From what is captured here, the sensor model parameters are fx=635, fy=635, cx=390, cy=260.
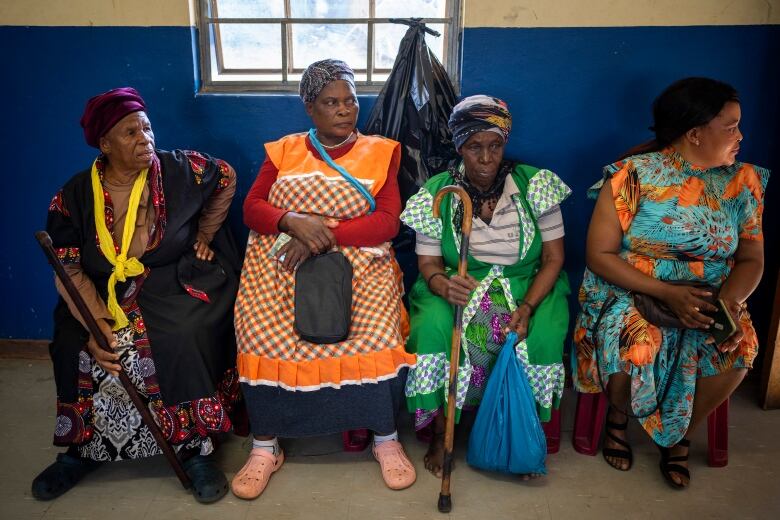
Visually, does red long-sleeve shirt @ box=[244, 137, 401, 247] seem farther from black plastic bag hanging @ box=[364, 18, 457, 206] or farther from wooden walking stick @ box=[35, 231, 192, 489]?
wooden walking stick @ box=[35, 231, 192, 489]

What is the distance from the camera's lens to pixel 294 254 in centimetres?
263

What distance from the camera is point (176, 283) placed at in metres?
2.70

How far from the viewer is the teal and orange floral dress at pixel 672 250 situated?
2.50m

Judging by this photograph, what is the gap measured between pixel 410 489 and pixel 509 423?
0.48m

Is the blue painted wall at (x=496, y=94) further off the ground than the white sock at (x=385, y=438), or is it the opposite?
the blue painted wall at (x=496, y=94)

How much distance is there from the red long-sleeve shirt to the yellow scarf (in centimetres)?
50

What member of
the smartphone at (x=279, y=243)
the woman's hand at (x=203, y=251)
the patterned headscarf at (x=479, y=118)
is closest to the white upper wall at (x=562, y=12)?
the patterned headscarf at (x=479, y=118)

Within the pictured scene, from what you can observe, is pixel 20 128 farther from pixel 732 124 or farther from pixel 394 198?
pixel 732 124

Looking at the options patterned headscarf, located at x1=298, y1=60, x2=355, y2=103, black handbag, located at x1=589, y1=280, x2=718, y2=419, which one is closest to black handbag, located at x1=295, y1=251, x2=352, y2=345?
patterned headscarf, located at x1=298, y1=60, x2=355, y2=103

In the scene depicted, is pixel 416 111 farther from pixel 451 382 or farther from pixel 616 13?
pixel 451 382

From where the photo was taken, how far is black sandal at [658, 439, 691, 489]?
2520 mm

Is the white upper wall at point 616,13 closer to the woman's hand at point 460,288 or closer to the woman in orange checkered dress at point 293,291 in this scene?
the woman in orange checkered dress at point 293,291

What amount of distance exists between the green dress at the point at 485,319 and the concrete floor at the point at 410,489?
0.97 feet

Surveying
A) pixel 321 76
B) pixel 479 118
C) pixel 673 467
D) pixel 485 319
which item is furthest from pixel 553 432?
pixel 321 76
